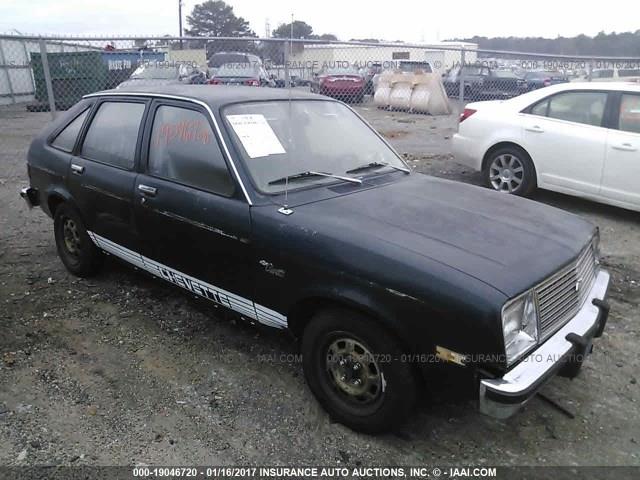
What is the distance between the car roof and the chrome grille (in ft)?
6.80

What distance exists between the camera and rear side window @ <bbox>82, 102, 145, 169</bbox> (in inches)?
150

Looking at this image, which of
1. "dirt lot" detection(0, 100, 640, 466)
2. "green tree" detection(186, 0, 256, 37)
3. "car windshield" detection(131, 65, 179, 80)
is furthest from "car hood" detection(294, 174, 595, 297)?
"green tree" detection(186, 0, 256, 37)

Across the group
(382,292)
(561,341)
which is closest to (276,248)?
(382,292)

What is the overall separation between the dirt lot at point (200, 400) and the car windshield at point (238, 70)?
10.7m

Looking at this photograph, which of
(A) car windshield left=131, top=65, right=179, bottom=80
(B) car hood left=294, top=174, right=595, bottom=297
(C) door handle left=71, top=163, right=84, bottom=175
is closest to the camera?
(B) car hood left=294, top=174, right=595, bottom=297

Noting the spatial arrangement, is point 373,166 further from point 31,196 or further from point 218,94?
point 31,196

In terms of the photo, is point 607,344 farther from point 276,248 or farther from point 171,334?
point 171,334

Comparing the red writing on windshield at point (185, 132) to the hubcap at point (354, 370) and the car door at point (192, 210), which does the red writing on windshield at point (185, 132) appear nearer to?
the car door at point (192, 210)

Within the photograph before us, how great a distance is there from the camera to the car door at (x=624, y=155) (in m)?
5.77

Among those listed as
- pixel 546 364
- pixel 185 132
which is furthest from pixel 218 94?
pixel 546 364

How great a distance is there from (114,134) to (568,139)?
503cm

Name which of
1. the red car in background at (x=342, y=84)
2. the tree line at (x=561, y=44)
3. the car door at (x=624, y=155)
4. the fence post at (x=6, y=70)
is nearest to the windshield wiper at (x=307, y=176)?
the car door at (x=624, y=155)

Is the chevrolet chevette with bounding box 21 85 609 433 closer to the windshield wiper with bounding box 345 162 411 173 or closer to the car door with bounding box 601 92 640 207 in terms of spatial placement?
the windshield wiper with bounding box 345 162 411 173

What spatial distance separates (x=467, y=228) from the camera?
2807mm
